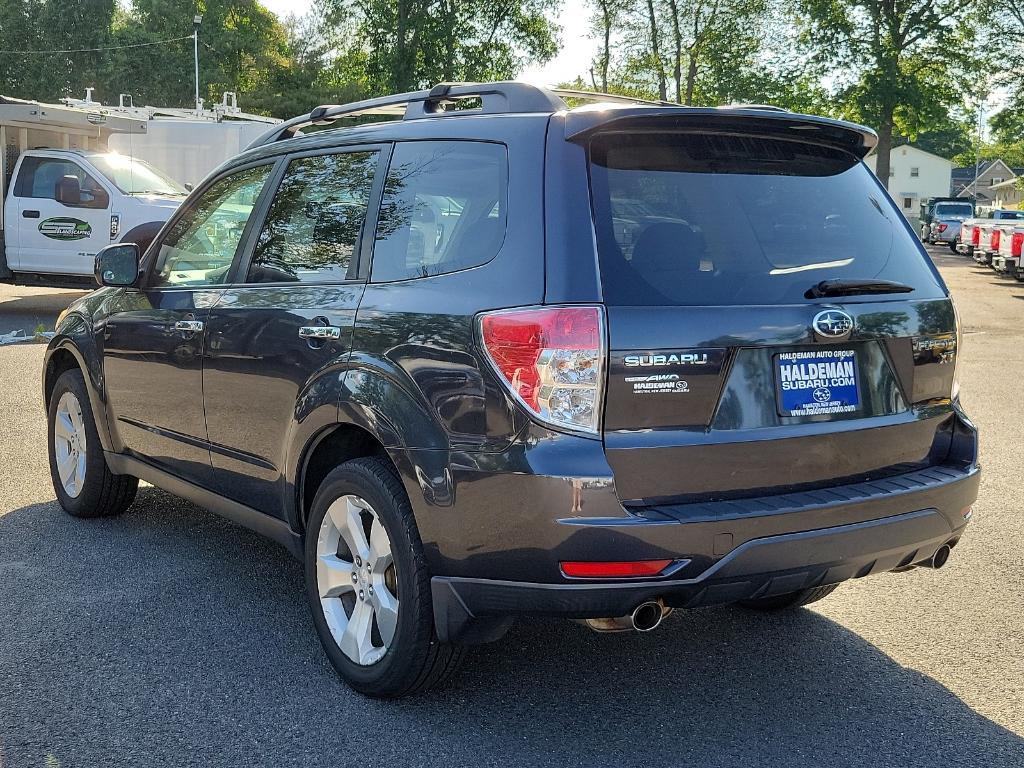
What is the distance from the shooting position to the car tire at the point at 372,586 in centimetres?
355

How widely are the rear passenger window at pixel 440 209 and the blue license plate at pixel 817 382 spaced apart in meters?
0.92

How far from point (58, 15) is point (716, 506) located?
73437 mm

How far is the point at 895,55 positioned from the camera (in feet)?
159

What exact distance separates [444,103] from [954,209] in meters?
53.0

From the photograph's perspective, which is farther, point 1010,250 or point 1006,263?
point 1006,263

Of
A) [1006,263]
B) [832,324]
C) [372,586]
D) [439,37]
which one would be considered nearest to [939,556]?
[832,324]

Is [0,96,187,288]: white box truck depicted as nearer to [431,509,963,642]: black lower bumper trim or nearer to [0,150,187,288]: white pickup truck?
[0,150,187,288]: white pickup truck

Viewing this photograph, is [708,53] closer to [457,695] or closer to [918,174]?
[457,695]

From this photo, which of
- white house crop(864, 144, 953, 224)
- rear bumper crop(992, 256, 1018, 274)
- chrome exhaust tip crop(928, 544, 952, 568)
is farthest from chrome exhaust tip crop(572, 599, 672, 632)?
white house crop(864, 144, 953, 224)

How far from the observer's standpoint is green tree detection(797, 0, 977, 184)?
48625 millimetres

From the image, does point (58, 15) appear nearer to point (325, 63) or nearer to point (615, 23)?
point (325, 63)

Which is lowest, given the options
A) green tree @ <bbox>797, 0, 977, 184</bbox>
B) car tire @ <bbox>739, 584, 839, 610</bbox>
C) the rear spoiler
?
car tire @ <bbox>739, 584, 839, 610</bbox>

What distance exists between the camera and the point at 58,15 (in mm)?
68188

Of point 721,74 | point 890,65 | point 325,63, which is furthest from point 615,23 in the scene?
point 325,63
